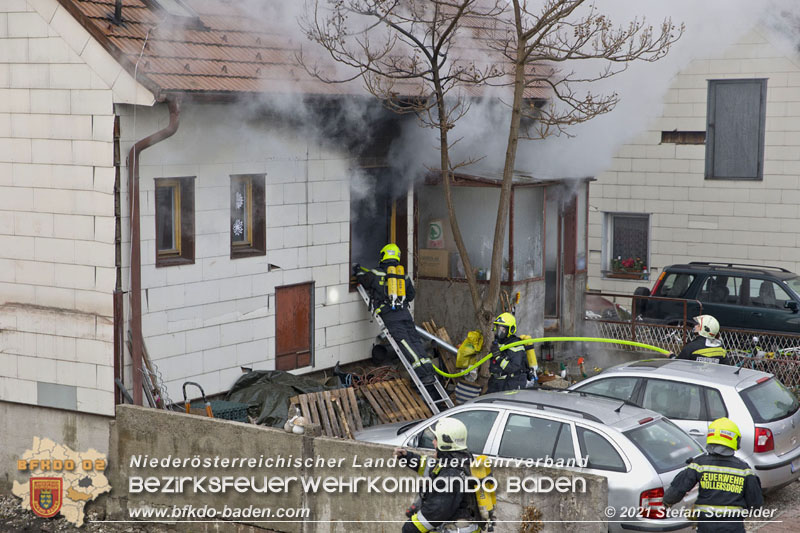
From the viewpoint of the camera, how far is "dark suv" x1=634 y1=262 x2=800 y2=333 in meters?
15.5

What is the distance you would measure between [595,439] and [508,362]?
3207mm

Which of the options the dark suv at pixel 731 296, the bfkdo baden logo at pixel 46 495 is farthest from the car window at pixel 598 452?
the dark suv at pixel 731 296

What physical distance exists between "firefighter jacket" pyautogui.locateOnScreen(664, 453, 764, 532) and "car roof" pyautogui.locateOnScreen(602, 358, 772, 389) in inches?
118

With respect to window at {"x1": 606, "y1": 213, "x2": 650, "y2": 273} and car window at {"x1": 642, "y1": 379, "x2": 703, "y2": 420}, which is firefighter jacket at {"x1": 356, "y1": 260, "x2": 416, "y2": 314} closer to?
car window at {"x1": 642, "y1": 379, "x2": 703, "y2": 420}

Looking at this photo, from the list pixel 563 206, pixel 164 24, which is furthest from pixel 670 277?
pixel 164 24

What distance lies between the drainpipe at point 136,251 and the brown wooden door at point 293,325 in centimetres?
225

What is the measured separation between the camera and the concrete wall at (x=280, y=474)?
8.03 metres

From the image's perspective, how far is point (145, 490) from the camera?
10430 mm

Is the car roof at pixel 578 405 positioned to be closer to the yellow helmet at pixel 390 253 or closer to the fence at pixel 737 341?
the yellow helmet at pixel 390 253

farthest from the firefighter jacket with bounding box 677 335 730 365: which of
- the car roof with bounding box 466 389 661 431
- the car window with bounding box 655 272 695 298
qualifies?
the car window with bounding box 655 272 695 298

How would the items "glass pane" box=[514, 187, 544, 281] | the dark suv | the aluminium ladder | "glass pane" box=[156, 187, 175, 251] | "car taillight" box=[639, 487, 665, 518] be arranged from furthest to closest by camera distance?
the dark suv
"glass pane" box=[514, 187, 544, 281]
the aluminium ladder
"glass pane" box=[156, 187, 175, 251]
"car taillight" box=[639, 487, 665, 518]

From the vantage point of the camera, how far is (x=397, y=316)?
43.3ft

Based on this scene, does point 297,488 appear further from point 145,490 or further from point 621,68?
point 621,68

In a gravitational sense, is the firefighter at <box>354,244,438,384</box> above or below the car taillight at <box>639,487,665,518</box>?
above
